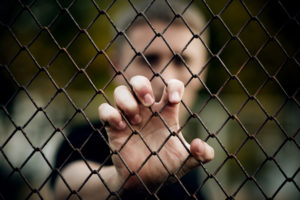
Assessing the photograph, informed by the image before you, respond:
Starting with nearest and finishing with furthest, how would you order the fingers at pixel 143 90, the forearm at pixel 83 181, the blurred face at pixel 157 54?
the fingers at pixel 143 90
the forearm at pixel 83 181
the blurred face at pixel 157 54

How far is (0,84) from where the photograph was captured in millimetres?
3299

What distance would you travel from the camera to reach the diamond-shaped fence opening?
90 cm

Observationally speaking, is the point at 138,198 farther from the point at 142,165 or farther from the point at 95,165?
the point at 95,165

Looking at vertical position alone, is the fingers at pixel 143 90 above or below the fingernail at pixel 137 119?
above

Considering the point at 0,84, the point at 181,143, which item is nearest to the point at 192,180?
the point at 181,143

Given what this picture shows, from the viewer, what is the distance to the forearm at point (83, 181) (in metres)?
1.17

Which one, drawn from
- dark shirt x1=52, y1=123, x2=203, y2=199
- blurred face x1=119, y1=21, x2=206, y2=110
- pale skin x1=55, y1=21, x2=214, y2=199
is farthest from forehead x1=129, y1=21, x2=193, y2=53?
pale skin x1=55, y1=21, x2=214, y2=199

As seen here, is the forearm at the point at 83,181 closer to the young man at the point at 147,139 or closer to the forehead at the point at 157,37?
the young man at the point at 147,139

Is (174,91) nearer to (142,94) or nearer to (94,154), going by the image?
(142,94)

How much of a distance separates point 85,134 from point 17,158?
11.0 ft

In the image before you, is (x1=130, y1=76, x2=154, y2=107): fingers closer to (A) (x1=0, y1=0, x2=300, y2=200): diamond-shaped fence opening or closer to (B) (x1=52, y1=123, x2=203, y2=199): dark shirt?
(A) (x1=0, y1=0, x2=300, y2=200): diamond-shaped fence opening

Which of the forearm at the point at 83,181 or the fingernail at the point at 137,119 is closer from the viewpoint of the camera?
the fingernail at the point at 137,119

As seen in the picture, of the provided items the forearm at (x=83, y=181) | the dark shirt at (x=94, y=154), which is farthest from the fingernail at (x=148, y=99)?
the dark shirt at (x=94, y=154)

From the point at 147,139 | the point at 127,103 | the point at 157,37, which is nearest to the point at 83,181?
the point at 147,139
